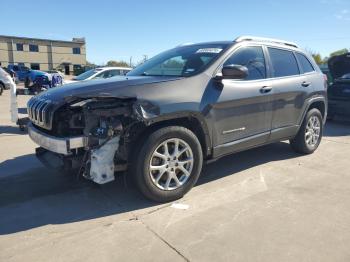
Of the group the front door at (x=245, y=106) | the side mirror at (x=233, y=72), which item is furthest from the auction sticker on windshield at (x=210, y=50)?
the side mirror at (x=233, y=72)

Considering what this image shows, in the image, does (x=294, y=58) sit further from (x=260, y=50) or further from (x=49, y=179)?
(x=49, y=179)

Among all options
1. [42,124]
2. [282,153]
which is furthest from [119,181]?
[282,153]

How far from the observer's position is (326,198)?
4078 millimetres

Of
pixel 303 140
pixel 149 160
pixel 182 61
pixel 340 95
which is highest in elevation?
pixel 182 61

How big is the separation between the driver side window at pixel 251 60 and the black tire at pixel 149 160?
3.98 ft

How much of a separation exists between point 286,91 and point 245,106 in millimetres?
999

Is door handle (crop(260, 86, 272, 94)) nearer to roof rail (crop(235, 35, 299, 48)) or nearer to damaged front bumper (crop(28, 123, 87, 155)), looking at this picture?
roof rail (crop(235, 35, 299, 48))

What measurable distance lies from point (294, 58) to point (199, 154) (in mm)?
2653

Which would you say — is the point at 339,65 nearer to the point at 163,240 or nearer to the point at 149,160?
the point at 149,160

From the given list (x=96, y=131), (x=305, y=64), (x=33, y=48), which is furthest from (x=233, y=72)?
(x=33, y=48)

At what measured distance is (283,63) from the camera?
5.27m

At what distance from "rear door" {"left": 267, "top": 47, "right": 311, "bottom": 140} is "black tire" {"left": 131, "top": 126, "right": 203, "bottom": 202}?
5.16 ft

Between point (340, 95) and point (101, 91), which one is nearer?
point (101, 91)

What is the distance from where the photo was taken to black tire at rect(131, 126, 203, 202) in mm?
3609
